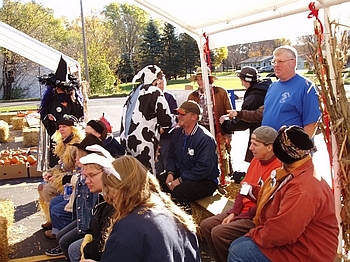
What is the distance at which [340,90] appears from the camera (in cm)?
301

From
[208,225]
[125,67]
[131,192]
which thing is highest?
[125,67]

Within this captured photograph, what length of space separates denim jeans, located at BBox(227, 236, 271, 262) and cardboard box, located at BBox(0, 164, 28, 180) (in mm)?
6036

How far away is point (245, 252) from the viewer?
9.57 ft

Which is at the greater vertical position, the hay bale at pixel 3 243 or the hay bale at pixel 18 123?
the hay bale at pixel 18 123

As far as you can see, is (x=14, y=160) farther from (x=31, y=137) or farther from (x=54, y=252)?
(x=54, y=252)

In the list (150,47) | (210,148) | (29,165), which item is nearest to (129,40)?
(150,47)

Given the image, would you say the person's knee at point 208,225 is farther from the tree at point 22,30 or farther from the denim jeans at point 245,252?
the tree at point 22,30

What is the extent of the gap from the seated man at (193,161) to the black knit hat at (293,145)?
178cm

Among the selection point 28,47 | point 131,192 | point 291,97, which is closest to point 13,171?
point 28,47

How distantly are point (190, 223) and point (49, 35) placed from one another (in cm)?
3897

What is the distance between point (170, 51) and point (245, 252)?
40455mm

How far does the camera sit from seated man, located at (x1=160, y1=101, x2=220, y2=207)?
4570 millimetres

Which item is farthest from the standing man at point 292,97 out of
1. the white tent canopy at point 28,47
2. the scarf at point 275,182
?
the white tent canopy at point 28,47

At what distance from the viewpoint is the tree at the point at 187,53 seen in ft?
139
